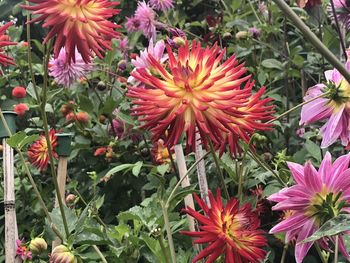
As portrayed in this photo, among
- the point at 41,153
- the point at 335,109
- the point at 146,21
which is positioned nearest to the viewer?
the point at 335,109

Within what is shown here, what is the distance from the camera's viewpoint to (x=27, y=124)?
2.01 m

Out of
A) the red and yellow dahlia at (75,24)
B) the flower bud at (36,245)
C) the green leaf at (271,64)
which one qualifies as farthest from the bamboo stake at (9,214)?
the green leaf at (271,64)

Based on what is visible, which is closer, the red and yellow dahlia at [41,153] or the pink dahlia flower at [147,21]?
the red and yellow dahlia at [41,153]

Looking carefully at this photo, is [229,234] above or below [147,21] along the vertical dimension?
below

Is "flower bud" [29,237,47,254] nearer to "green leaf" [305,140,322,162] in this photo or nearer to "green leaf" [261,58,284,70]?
"green leaf" [305,140,322,162]

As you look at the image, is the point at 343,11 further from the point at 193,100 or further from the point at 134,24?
the point at 134,24

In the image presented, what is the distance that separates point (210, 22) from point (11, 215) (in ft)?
2.71

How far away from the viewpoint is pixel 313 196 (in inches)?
30.7

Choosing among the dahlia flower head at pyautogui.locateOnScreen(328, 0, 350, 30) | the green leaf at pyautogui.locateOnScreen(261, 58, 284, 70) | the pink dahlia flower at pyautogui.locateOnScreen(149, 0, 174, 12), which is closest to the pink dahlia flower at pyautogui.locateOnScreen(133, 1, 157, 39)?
the pink dahlia flower at pyautogui.locateOnScreen(149, 0, 174, 12)

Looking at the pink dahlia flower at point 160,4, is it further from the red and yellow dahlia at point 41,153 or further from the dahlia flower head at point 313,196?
the dahlia flower head at point 313,196

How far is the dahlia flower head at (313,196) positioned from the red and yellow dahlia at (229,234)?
0.04 m

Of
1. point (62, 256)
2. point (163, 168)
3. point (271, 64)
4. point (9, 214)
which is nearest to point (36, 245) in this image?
point (9, 214)

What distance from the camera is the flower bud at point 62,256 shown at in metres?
0.91

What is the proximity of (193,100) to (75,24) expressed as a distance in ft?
0.56
